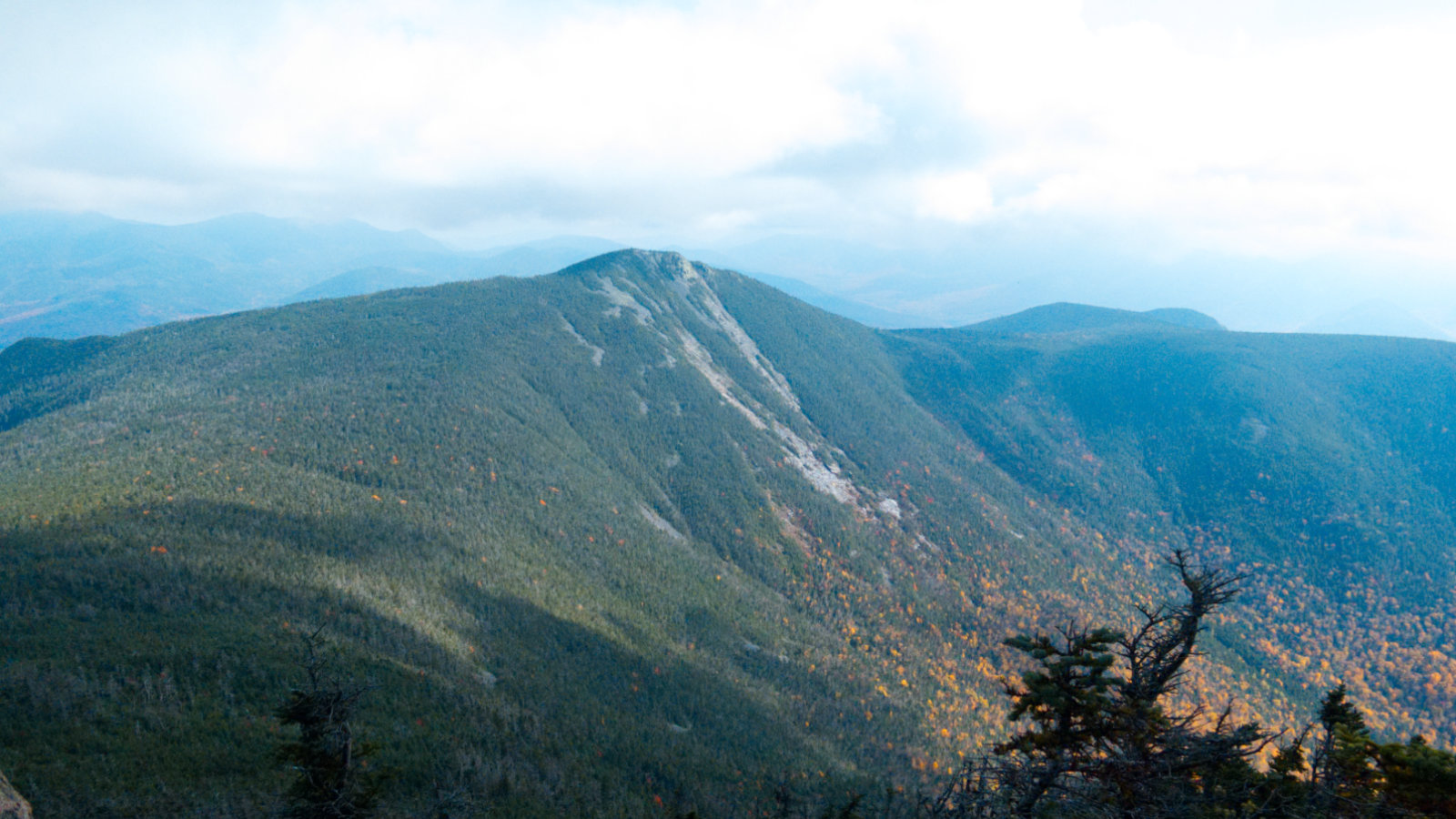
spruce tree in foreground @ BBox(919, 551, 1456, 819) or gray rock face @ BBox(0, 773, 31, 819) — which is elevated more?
spruce tree in foreground @ BBox(919, 551, 1456, 819)

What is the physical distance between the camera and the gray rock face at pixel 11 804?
78.6 feet

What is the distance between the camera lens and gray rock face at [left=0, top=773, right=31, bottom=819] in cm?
2396

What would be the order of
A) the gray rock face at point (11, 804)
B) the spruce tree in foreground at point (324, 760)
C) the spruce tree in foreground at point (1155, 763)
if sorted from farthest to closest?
the spruce tree in foreground at point (324, 760) → the gray rock face at point (11, 804) → the spruce tree in foreground at point (1155, 763)

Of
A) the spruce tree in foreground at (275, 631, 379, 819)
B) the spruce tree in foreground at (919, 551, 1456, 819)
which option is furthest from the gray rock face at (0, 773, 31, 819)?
the spruce tree in foreground at (919, 551, 1456, 819)

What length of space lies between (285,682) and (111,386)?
20664 centimetres

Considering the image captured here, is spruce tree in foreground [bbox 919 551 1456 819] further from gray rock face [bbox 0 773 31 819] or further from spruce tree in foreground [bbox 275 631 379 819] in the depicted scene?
gray rock face [bbox 0 773 31 819]

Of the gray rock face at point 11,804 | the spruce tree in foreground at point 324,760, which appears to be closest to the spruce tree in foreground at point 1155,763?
the spruce tree in foreground at point 324,760

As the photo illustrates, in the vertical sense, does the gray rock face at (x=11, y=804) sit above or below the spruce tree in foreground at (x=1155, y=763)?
below

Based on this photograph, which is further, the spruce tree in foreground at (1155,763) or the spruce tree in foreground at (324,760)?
the spruce tree in foreground at (324,760)

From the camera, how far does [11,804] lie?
80.2 ft

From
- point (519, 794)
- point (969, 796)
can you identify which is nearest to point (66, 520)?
point (519, 794)

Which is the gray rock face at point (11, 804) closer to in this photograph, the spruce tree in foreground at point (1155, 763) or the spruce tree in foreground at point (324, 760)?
the spruce tree in foreground at point (324, 760)

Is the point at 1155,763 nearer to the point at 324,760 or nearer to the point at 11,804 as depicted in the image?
the point at 324,760

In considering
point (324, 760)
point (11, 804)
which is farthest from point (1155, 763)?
point (11, 804)
